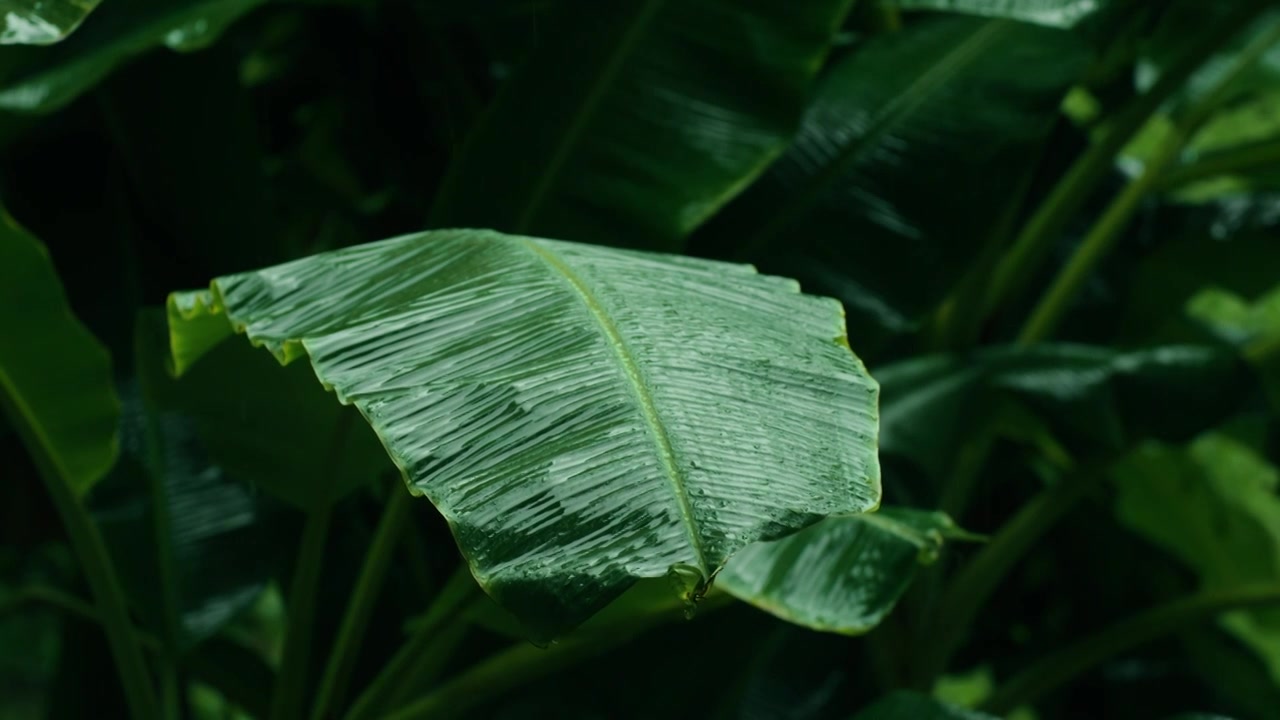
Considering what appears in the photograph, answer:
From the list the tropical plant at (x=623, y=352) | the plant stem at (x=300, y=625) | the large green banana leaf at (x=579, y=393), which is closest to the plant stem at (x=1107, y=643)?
the tropical plant at (x=623, y=352)

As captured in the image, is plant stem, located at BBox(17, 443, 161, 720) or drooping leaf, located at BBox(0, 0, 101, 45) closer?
drooping leaf, located at BBox(0, 0, 101, 45)

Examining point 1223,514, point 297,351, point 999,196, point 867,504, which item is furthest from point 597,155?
point 1223,514

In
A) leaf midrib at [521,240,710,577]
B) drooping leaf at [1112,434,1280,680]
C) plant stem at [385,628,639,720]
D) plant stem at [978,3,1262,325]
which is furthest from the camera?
drooping leaf at [1112,434,1280,680]

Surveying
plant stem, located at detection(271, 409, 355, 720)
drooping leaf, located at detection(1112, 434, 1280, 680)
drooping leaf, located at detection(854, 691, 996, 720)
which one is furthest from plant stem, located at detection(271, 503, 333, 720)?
drooping leaf, located at detection(1112, 434, 1280, 680)

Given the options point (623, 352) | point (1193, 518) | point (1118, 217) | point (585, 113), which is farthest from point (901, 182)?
point (1193, 518)

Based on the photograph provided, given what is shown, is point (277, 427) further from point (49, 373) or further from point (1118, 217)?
point (1118, 217)

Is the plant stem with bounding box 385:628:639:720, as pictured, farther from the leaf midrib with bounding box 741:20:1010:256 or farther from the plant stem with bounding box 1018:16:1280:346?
the plant stem with bounding box 1018:16:1280:346

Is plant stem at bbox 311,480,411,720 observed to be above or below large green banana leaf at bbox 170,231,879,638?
below
